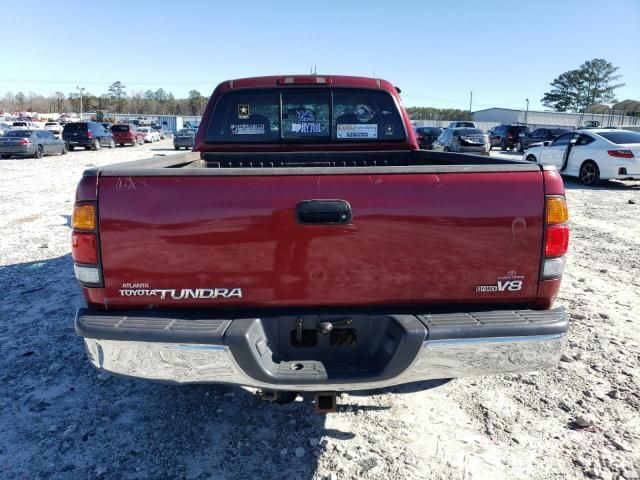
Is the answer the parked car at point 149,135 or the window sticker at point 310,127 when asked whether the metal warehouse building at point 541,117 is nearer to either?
the parked car at point 149,135

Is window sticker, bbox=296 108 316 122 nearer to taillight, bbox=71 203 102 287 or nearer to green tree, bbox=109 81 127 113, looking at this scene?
taillight, bbox=71 203 102 287

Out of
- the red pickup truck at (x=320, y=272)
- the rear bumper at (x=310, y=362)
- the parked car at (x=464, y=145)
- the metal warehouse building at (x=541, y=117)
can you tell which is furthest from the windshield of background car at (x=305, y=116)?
the metal warehouse building at (x=541, y=117)

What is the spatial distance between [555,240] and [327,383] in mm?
1349

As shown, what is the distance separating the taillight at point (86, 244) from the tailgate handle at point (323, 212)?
101 centimetres

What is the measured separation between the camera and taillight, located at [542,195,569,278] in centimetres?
232

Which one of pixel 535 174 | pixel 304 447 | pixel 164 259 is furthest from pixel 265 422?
pixel 535 174

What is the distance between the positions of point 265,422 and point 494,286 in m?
1.69

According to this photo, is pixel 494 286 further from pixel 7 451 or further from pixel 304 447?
pixel 7 451

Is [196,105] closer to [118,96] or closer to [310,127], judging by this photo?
[118,96]

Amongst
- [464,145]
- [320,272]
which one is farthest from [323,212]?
[464,145]

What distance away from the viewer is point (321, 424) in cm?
299

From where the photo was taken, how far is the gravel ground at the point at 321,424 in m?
2.59

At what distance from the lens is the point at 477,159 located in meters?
3.43

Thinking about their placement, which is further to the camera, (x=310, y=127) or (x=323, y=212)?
(x=310, y=127)
